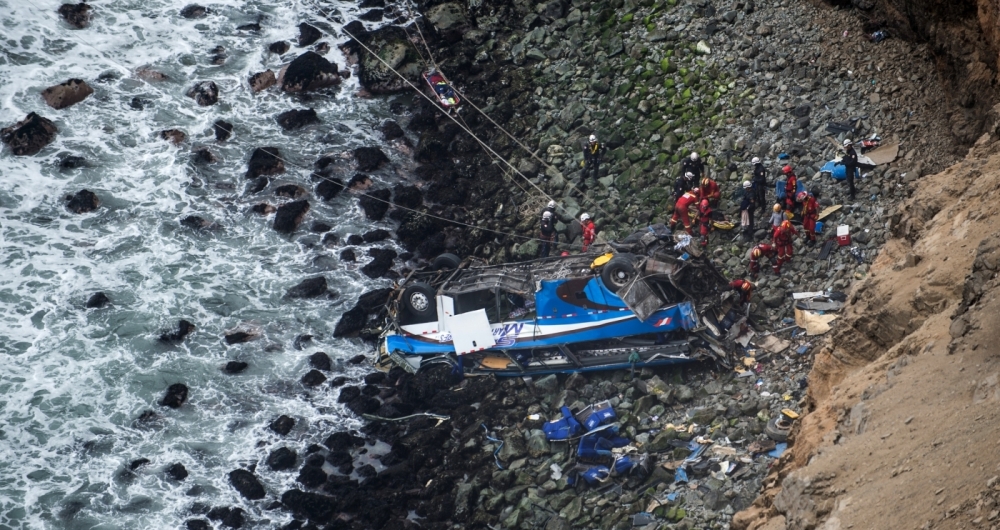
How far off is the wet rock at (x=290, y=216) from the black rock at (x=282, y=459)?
23.3 feet

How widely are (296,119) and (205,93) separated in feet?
9.56

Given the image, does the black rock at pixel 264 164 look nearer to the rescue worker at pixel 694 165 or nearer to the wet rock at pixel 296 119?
the wet rock at pixel 296 119

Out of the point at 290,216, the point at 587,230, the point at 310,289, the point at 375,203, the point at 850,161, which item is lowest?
the point at 310,289

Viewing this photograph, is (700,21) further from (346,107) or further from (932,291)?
(932,291)

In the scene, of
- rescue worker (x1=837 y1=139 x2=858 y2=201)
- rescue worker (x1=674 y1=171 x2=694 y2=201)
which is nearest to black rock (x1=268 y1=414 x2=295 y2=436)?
rescue worker (x1=674 y1=171 x2=694 y2=201)

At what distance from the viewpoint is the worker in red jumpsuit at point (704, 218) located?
72.1 ft

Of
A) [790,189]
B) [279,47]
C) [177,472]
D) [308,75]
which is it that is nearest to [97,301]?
[177,472]

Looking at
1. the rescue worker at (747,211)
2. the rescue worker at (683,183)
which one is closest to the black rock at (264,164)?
the rescue worker at (683,183)

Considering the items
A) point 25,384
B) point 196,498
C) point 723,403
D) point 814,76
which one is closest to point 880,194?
point 814,76

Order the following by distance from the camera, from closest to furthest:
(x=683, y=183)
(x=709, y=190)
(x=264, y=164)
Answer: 1. (x=709, y=190)
2. (x=683, y=183)
3. (x=264, y=164)

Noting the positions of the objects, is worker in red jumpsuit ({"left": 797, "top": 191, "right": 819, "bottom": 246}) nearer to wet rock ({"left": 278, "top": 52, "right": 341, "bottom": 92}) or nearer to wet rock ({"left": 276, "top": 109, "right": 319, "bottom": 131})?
wet rock ({"left": 276, "top": 109, "right": 319, "bottom": 131})

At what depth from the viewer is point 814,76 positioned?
78.8 feet

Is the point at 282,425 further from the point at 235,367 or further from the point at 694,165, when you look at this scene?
the point at 694,165

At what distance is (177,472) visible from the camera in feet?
70.6
